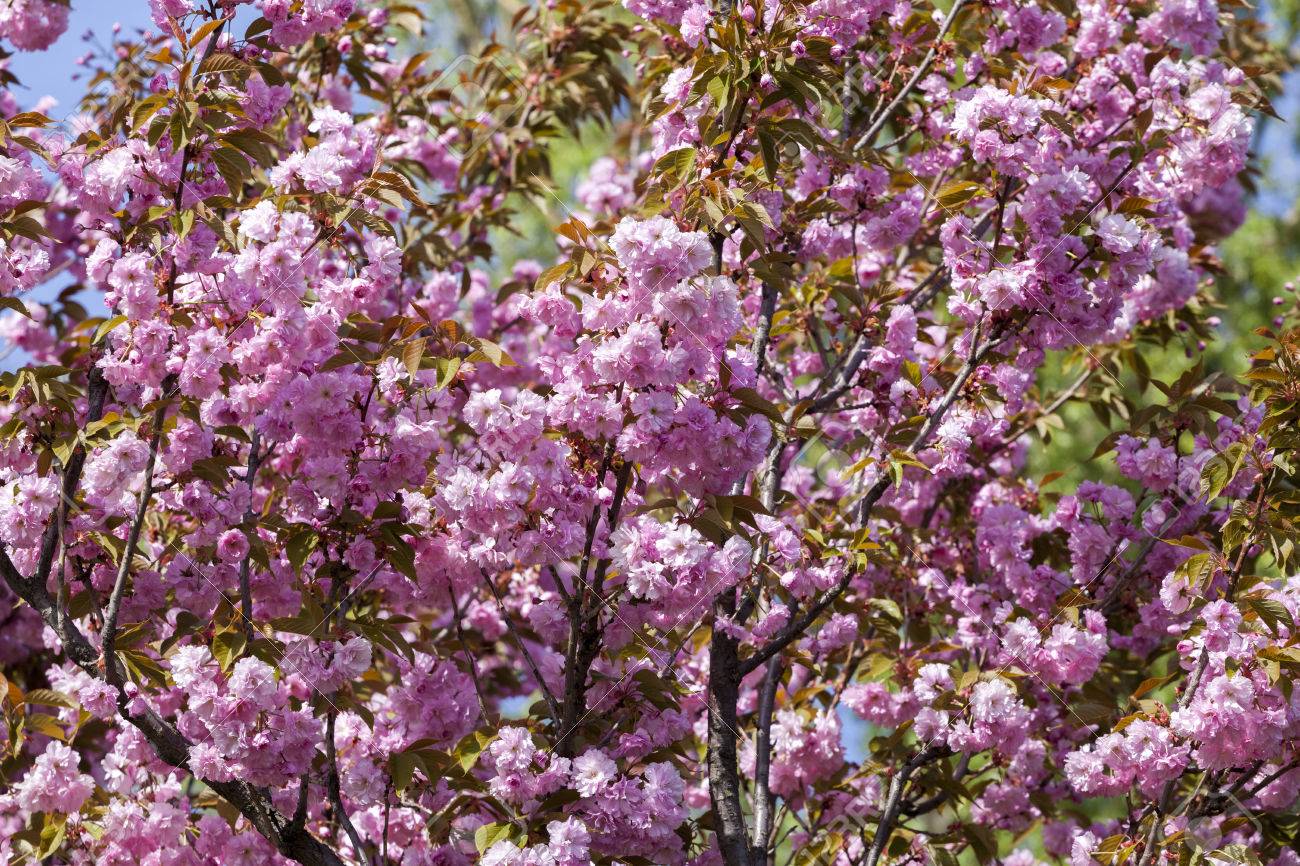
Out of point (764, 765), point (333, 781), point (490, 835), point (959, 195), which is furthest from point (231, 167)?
point (764, 765)

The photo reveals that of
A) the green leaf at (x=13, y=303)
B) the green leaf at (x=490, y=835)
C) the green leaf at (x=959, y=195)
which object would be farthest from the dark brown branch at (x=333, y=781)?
the green leaf at (x=959, y=195)

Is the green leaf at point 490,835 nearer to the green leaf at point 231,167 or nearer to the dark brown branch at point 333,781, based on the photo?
the dark brown branch at point 333,781

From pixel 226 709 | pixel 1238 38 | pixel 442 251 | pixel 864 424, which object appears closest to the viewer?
pixel 226 709

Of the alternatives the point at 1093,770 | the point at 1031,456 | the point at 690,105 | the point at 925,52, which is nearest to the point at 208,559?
the point at 690,105

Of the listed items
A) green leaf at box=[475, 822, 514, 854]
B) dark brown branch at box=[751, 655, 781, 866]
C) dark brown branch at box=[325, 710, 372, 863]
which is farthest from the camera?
dark brown branch at box=[751, 655, 781, 866]

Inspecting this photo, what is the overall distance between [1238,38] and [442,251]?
12.6 feet

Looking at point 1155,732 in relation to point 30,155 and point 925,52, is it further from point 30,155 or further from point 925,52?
A: point 30,155

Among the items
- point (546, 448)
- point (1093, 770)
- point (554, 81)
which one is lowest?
point (1093, 770)

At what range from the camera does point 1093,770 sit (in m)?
3.32

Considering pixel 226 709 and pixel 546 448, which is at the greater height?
pixel 546 448

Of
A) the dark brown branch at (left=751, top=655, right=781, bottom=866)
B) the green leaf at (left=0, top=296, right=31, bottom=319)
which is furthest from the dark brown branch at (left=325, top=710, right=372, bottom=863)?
the green leaf at (left=0, top=296, right=31, bottom=319)

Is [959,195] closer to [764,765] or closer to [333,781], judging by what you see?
[764,765]

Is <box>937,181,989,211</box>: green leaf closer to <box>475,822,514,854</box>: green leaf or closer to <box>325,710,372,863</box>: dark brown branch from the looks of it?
<box>475,822,514,854</box>: green leaf

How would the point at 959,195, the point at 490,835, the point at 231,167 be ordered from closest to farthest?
the point at 490,835
the point at 231,167
the point at 959,195
